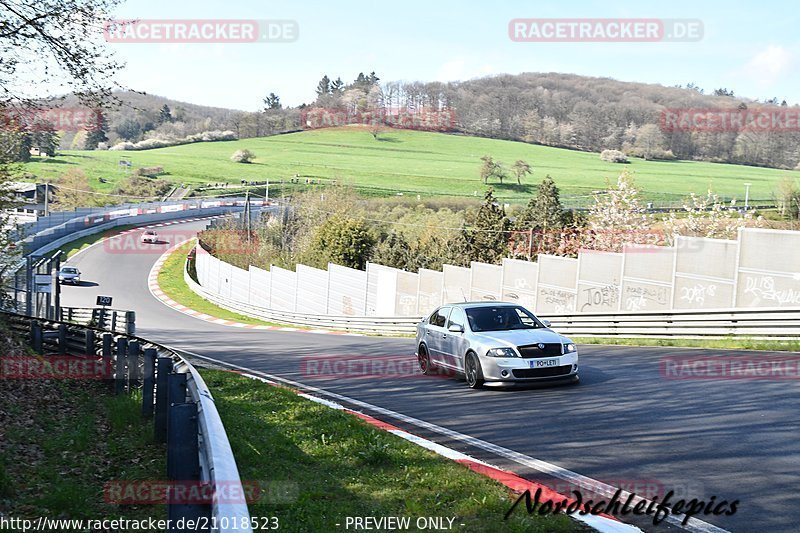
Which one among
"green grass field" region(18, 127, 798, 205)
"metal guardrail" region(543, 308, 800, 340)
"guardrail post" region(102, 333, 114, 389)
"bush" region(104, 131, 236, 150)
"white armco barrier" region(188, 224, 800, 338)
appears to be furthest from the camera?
"bush" region(104, 131, 236, 150)

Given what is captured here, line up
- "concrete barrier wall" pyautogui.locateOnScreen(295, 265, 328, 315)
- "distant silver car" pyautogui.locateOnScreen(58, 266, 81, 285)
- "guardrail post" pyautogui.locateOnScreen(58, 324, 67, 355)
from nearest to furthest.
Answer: "guardrail post" pyautogui.locateOnScreen(58, 324, 67, 355) < "concrete barrier wall" pyautogui.locateOnScreen(295, 265, 328, 315) < "distant silver car" pyautogui.locateOnScreen(58, 266, 81, 285)

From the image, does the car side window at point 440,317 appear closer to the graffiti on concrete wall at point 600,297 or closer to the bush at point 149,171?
the graffiti on concrete wall at point 600,297

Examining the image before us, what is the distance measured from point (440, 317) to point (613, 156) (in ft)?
324

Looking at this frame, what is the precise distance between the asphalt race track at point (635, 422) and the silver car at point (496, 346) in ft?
1.10

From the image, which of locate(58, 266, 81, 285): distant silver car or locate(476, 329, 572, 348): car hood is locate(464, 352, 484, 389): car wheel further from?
locate(58, 266, 81, 285): distant silver car

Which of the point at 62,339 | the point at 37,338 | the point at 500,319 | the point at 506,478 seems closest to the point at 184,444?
the point at 506,478

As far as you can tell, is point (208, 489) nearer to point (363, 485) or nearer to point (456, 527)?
point (456, 527)

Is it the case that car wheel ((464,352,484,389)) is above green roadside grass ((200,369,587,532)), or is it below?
below

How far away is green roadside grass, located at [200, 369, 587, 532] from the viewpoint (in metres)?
6.37

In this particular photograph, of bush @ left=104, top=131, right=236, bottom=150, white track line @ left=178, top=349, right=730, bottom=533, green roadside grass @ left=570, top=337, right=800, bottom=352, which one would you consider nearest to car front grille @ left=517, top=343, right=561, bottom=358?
white track line @ left=178, top=349, right=730, bottom=533

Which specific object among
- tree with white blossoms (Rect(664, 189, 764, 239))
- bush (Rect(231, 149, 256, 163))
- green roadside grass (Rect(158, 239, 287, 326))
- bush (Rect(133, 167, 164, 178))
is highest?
bush (Rect(231, 149, 256, 163))

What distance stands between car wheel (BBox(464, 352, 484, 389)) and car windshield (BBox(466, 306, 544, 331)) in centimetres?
→ 69

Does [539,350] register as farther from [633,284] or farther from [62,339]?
[633,284]

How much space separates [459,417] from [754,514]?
5.53m
